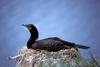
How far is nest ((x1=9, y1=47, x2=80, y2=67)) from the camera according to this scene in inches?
85.4

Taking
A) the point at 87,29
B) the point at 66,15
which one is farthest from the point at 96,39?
the point at 66,15

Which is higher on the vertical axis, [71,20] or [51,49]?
[71,20]

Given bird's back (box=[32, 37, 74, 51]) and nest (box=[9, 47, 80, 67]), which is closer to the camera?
nest (box=[9, 47, 80, 67])

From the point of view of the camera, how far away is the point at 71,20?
129 inches

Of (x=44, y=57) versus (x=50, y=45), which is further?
(x=50, y=45)

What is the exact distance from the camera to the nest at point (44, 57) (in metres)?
2.17

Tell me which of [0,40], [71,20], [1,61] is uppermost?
[71,20]

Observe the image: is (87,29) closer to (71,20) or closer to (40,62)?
(71,20)

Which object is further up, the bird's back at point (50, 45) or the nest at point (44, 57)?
the bird's back at point (50, 45)

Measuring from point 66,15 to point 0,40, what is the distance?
2.47 feet

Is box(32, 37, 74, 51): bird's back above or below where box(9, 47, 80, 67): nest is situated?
above

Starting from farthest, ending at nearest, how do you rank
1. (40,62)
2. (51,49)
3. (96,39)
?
1. (96,39)
2. (51,49)
3. (40,62)

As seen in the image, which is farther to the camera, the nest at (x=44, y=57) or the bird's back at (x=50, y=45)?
the bird's back at (x=50, y=45)

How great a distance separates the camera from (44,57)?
2.28 metres
